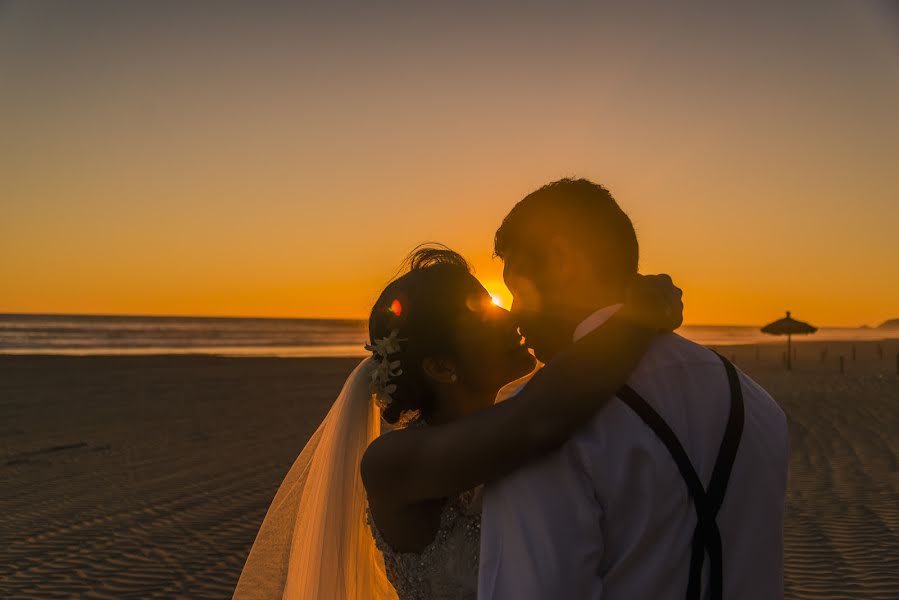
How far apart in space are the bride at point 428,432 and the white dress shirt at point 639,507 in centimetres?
6

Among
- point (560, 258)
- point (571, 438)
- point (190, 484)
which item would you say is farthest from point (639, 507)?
point (190, 484)

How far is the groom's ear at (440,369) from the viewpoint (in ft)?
7.47

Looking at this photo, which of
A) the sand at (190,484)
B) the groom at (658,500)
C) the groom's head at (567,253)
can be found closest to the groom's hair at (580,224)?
the groom's head at (567,253)

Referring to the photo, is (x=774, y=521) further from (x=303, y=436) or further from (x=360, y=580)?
(x=303, y=436)

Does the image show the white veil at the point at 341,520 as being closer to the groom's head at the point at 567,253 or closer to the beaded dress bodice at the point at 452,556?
the beaded dress bodice at the point at 452,556

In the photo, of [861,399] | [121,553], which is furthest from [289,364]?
[121,553]

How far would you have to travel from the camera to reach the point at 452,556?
2.22 metres

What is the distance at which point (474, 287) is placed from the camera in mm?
2326

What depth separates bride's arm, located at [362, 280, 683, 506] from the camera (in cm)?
140

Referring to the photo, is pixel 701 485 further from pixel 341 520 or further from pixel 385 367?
pixel 341 520

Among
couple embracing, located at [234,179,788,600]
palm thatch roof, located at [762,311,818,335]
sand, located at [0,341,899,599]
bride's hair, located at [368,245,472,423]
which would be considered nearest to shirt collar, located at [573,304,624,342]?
couple embracing, located at [234,179,788,600]

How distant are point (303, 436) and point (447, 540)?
12741 millimetres

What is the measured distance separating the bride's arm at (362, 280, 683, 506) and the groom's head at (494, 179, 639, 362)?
0.39 ft

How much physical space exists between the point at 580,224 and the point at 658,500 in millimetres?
743
